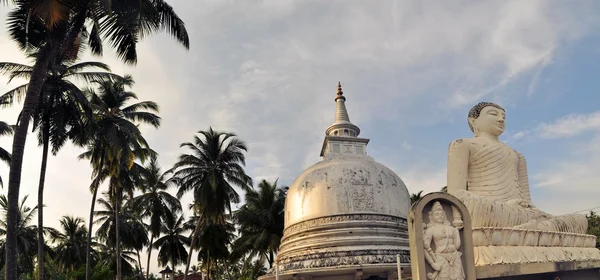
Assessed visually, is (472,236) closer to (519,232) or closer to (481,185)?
(519,232)

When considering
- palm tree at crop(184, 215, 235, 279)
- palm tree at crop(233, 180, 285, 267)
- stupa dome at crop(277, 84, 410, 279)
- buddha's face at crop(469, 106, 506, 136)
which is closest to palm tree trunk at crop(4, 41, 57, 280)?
stupa dome at crop(277, 84, 410, 279)

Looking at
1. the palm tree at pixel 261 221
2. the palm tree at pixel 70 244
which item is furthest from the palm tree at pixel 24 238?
the palm tree at pixel 261 221

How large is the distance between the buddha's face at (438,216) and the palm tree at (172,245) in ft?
122

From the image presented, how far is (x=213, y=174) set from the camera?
3484cm

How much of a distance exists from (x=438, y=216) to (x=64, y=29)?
11.4 meters

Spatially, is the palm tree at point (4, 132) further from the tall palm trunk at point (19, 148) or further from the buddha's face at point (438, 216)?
the buddha's face at point (438, 216)

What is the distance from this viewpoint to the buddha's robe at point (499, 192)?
11.6m

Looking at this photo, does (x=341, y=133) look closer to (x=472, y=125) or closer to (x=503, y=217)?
(x=472, y=125)

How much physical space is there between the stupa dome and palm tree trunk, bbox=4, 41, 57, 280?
36.9 ft

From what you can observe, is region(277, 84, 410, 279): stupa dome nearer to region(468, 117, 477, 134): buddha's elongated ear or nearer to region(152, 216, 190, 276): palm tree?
region(468, 117, 477, 134): buddha's elongated ear

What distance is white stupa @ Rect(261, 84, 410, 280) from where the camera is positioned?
2300 cm

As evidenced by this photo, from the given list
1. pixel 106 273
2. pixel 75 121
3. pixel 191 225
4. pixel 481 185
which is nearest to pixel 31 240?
pixel 191 225

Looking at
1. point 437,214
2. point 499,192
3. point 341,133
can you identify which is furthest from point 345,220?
point 437,214

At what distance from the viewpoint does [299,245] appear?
24.9 meters
